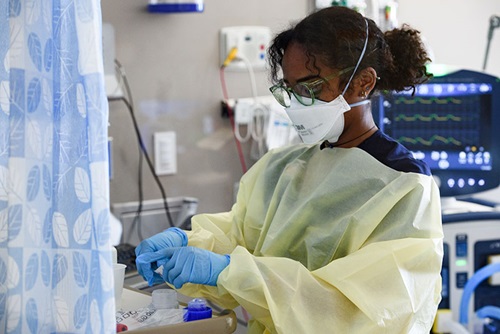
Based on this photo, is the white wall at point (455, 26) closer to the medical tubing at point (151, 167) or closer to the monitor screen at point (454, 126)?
the monitor screen at point (454, 126)

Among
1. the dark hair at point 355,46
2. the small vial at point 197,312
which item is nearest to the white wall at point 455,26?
the dark hair at point 355,46

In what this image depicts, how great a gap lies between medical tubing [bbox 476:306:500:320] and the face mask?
1.12 metres

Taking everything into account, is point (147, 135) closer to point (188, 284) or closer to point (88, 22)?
point (188, 284)

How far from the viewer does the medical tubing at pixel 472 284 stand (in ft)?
8.21

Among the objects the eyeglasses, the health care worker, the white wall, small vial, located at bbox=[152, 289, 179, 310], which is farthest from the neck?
the white wall

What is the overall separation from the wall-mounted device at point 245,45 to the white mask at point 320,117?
107 centimetres

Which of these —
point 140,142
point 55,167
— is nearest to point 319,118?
point 55,167

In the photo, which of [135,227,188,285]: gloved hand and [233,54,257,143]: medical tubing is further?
[233,54,257,143]: medical tubing

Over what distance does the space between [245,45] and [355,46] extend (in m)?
1.17

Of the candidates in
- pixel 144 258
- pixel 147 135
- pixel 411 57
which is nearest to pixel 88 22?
pixel 144 258

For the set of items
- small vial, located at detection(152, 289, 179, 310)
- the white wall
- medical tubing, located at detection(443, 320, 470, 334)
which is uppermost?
the white wall

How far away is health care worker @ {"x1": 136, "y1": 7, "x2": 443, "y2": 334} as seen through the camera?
1.43m

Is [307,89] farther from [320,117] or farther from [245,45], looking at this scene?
[245,45]

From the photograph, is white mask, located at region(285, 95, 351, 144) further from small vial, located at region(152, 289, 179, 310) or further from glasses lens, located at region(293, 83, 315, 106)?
small vial, located at region(152, 289, 179, 310)
